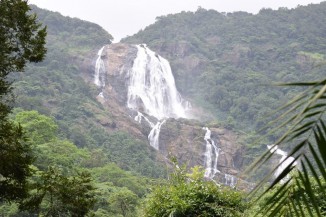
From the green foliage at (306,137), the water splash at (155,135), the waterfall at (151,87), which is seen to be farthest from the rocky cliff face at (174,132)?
the green foliage at (306,137)

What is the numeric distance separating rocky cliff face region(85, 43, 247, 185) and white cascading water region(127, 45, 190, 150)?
995 millimetres

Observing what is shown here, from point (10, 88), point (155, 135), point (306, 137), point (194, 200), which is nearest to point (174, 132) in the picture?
point (155, 135)

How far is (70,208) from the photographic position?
8266 millimetres

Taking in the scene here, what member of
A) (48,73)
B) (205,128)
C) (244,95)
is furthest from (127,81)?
(244,95)

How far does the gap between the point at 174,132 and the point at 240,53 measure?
140 feet

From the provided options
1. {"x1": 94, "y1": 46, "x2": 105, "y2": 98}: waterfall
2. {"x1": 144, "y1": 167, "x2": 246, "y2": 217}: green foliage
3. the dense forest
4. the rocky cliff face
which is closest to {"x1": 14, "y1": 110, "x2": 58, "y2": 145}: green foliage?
the dense forest

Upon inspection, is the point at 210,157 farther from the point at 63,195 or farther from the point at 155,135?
the point at 63,195

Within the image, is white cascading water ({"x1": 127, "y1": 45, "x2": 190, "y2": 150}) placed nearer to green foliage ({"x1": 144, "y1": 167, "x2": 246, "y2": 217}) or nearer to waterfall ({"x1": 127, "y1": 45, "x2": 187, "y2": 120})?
waterfall ({"x1": 127, "y1": 45, "x2": 187, "y2": 120})

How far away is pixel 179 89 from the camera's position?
7819cm

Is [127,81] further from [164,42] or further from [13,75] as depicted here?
[164,42]

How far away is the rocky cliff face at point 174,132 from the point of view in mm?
49438

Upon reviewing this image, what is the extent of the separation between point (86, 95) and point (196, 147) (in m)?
18.9

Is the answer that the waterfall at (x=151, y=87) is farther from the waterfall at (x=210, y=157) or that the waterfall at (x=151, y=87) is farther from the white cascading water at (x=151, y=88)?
the waterfall at (x=210, y=157)

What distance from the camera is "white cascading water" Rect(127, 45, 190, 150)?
199ft
